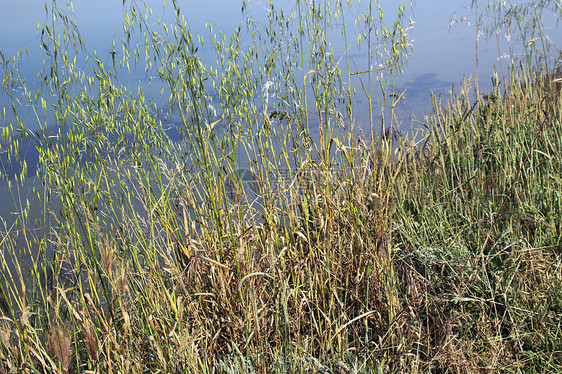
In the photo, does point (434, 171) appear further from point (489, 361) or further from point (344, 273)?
point (489, 361)

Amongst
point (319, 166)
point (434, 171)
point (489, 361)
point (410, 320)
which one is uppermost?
point (319, 166)

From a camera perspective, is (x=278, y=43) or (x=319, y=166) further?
(x=278, y=43)

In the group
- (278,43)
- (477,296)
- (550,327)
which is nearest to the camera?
(550,327)

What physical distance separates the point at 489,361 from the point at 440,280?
29 cm

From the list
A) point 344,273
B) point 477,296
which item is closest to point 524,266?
point 477,296

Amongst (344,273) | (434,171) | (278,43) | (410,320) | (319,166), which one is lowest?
(410,320)

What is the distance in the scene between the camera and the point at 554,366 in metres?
1.36

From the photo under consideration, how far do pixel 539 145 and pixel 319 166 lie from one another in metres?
1.24

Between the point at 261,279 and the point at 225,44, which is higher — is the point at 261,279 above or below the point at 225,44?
below

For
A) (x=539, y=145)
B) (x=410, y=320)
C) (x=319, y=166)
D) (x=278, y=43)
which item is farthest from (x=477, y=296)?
(x=278, y=43)

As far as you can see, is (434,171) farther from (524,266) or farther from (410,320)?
(410,320)

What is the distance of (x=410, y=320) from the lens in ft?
5.04

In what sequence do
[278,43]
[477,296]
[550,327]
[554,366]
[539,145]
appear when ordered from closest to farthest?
[554,366] < [550,327] < [477,296] < [278,43] < [539,145]

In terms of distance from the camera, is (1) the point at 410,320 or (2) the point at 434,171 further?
(2) the point at 434,171
